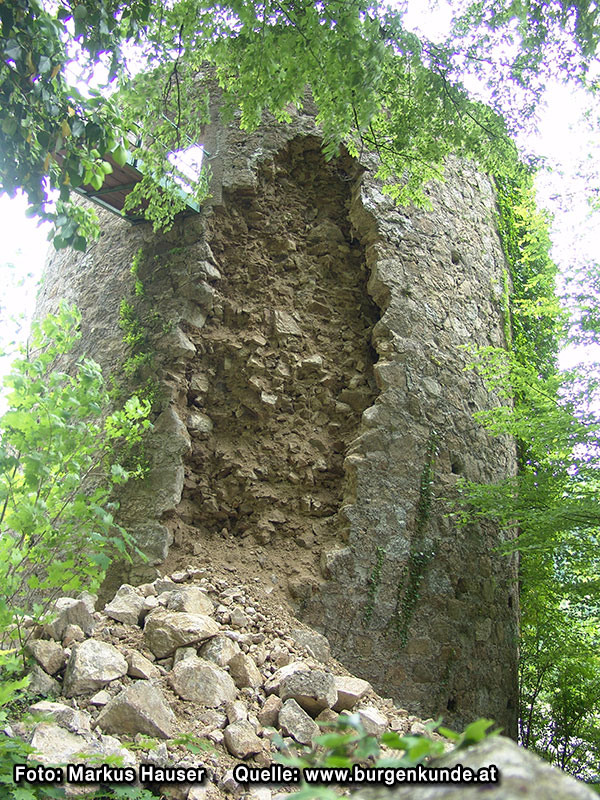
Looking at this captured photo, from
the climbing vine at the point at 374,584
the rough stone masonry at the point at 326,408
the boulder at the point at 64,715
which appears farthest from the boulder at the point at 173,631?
the climbing vine at the point at 374,584

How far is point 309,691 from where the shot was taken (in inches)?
146

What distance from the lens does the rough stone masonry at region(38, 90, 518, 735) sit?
17.8ft

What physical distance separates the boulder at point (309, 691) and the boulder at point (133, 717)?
0.81 metres

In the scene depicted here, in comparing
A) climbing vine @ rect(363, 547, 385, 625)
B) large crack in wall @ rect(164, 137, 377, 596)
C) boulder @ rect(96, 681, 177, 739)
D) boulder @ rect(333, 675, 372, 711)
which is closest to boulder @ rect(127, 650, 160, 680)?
boulder @ rect(96, 681, 177, 739)

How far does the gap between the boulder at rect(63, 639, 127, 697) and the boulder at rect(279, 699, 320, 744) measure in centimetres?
94

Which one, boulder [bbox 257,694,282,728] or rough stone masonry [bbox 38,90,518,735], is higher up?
rough stone masonry [bbox 38,90,518,735]

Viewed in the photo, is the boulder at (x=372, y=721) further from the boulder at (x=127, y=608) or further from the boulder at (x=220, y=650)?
the boulder at (x=127, y=608)

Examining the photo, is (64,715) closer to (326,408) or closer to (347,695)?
(347,695)

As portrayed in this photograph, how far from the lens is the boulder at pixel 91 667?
3248 millimetres

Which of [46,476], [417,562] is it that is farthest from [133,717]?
[417,562]

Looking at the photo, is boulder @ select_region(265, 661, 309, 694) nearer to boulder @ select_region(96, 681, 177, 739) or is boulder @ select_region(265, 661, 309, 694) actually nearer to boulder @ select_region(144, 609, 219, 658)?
boulder @ select_region(144, 609, 219, 658)

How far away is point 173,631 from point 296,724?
94 cm

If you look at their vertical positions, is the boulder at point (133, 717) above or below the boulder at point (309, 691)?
below

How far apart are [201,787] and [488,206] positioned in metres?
8.08
